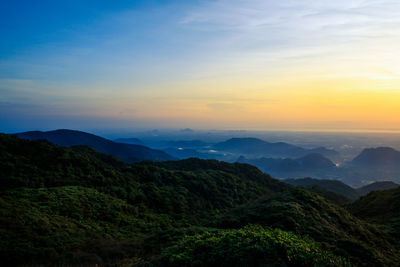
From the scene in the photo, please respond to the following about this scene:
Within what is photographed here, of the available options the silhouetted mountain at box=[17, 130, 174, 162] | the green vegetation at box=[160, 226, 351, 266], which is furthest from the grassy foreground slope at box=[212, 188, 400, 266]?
the silhouetted mountain at box=[17, 130, 174, 162]

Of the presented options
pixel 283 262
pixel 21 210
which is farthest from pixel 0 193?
pixel 283 262

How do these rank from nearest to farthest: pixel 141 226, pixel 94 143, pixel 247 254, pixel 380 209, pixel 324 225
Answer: pixel 247 254, pixel 324 225, pixel 141 226, pixel 380 209, pixel 94 143

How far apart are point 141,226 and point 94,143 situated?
181 metres

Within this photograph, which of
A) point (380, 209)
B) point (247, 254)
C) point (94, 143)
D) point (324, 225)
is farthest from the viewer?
point (94, 143)

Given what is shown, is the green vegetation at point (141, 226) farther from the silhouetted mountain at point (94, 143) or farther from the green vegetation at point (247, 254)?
the silhouetted mountain at point (94, 143)

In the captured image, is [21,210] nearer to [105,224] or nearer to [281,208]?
[105,224]

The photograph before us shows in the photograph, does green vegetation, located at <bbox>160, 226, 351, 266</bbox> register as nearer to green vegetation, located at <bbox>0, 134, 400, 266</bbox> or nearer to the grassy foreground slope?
green vegetation, located at <bbox>0, 134, 400, 266</bbox>

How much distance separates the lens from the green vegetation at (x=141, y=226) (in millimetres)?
8281

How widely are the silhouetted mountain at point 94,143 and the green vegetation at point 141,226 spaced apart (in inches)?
5107

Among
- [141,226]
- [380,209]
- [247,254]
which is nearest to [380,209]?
[380,209]

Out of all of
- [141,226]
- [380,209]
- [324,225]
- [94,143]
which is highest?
[324,225]

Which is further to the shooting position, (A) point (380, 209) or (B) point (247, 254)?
(A) point (380, 209)

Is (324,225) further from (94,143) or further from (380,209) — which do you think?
(94,143)

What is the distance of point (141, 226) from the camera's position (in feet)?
63.5
